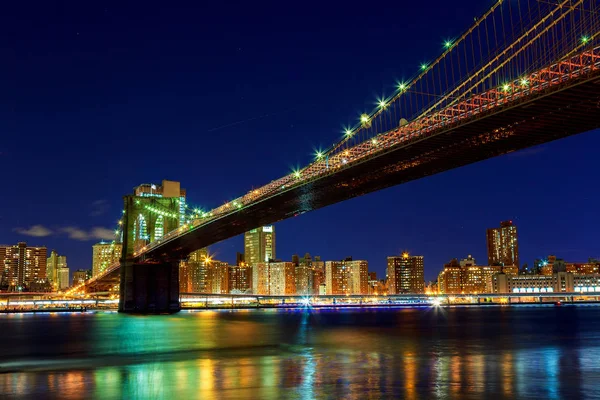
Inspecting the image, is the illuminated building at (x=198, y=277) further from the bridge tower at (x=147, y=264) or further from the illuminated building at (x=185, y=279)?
the bridge tower at (x=147, y=264)

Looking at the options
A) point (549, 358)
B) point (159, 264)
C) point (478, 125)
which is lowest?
point (549, 358)

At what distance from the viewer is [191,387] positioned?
741 inches

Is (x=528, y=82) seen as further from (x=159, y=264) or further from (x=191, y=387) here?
(x=159, y=264)

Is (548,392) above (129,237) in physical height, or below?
below

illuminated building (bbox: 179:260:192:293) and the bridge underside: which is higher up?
the bridge underside

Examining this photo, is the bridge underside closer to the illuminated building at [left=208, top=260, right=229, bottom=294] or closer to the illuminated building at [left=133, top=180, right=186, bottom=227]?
the illuminated building at [left=133, top=180, right=186, bottom=227]

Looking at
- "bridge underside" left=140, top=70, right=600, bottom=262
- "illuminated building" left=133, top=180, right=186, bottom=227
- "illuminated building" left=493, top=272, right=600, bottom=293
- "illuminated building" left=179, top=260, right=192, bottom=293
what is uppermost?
"illuminated building" left=133, top=180, right=186, bottom=227

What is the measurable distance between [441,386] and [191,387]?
22.3 feet

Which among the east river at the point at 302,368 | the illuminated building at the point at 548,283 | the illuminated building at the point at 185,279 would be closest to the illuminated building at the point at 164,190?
the east river at the point at 302,368

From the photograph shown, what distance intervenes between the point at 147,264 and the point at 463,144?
49.1 metres

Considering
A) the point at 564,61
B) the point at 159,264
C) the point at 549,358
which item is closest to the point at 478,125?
the point at 564,61

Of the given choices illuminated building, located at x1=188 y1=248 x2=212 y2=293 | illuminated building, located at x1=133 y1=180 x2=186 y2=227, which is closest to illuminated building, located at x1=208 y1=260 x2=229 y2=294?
illuminated building, located at x1=188 y1=248 x2=212 y2=293

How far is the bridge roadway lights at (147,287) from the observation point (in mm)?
76188

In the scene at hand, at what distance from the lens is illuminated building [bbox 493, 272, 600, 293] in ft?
544
